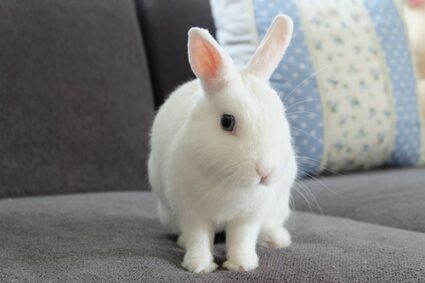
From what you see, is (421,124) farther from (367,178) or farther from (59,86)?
(59,86)

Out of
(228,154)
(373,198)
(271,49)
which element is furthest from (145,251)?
(373,198)

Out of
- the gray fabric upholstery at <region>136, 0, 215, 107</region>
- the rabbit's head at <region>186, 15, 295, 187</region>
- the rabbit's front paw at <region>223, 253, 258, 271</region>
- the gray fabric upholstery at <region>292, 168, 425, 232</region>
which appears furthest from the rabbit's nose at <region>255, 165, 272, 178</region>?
the gray fabric upholstery at <region>136, 0, 215, 107</region>

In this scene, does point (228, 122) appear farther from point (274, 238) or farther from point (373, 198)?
point (373, 198)

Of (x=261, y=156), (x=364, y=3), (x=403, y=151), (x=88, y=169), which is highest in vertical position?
(x=364, y=3)

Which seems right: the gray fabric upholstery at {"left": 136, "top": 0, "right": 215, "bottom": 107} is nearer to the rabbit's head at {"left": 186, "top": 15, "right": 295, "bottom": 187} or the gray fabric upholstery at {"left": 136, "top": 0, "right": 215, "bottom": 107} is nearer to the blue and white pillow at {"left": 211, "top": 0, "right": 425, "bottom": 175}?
the blue and white pillow at {"left": 211, "top": 0, "right": 425, "bottom": 175}

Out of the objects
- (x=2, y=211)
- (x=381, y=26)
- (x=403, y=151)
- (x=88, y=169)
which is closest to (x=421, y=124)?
(x=403, y=151)

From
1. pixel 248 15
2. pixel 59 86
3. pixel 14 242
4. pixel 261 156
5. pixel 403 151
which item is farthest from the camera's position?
pixel 403 151

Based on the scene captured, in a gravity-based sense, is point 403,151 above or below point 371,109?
below

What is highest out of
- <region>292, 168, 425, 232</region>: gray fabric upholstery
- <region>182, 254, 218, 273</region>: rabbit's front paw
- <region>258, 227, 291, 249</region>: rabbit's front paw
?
<region>182, 254, 218, 273</region>: rabbit's front paw
